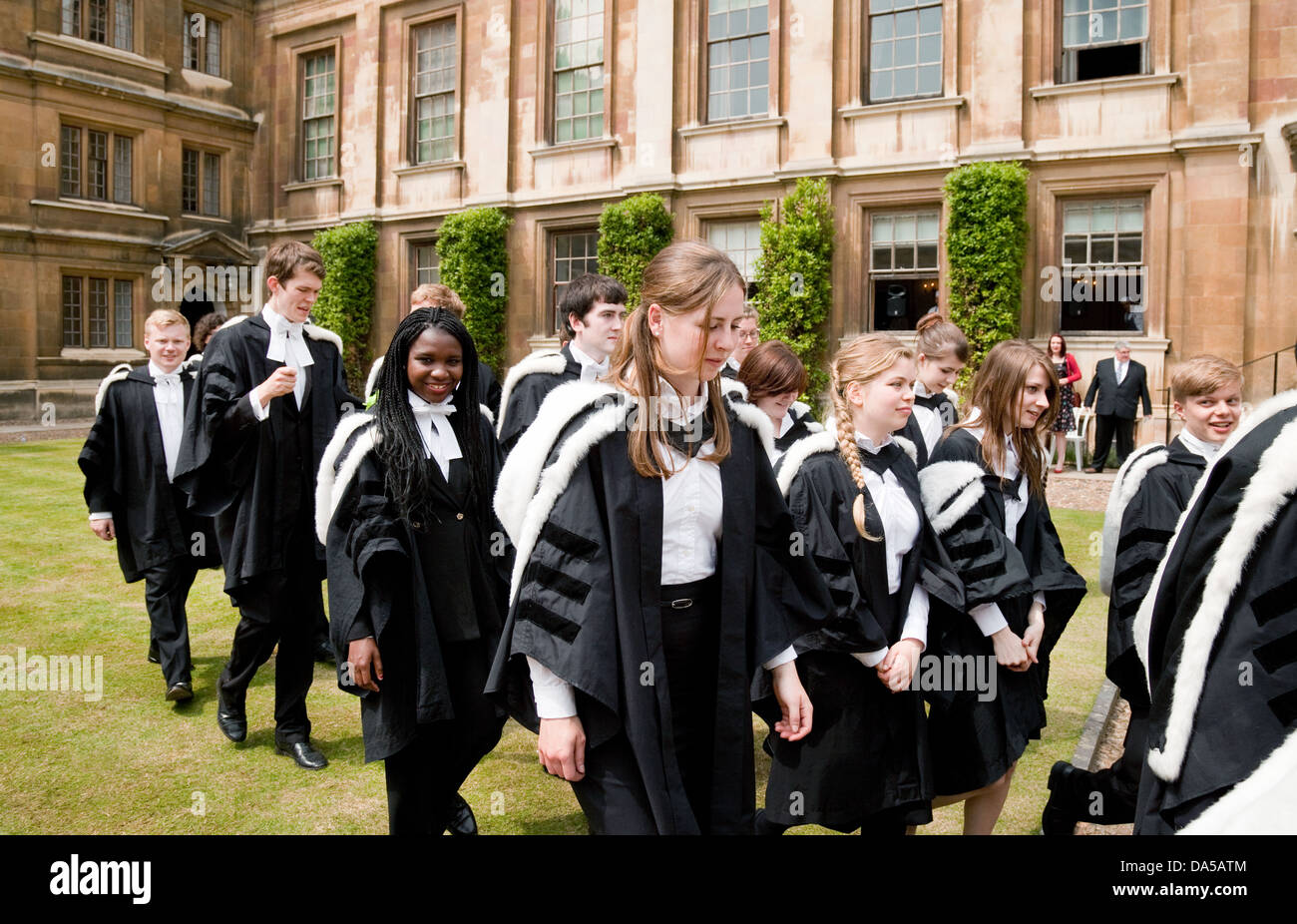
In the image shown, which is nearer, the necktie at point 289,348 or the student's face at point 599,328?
the necktie at point 289,348

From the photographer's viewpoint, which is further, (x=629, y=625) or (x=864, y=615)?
(x=864, y=615)

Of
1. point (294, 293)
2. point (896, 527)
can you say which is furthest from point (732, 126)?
point (896, 527)

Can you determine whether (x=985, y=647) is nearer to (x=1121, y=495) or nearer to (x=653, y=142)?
(x=1121, y=495)

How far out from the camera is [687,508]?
2574 mm

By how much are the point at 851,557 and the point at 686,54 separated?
1739 cm

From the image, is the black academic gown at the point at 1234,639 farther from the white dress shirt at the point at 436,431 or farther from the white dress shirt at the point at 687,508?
the white dress shirt at the point at 436,431

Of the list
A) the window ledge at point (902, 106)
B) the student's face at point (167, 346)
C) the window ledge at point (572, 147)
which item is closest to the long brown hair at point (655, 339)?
the student's face at point (167, 346)

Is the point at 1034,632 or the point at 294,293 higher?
the point at 294,293

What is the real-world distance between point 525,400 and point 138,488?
8.68ft

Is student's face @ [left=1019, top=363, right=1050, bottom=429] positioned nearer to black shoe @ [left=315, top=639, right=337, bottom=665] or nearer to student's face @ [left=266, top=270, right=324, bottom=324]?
student's face @ [left=266, top=270, right=324, bottom=324]

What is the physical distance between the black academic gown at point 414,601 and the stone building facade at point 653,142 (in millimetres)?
14255

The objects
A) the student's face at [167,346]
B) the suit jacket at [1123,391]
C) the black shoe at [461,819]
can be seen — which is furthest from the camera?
the suit jacket at [1123,391]

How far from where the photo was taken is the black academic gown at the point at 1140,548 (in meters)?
3.60
